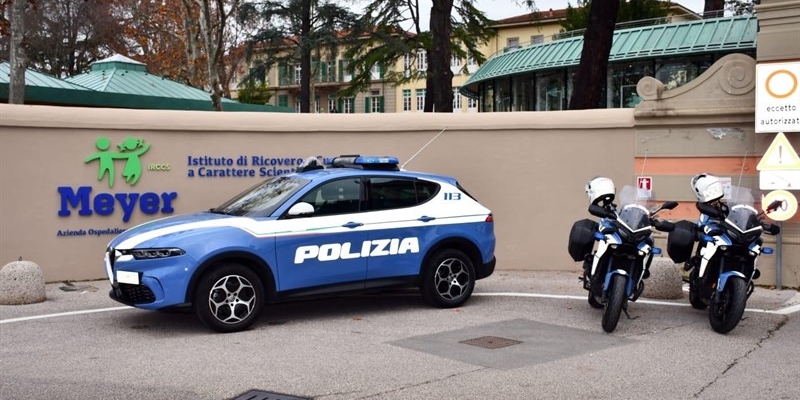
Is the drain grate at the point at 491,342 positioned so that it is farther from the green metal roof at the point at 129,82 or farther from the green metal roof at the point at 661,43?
the green metal roof at the point at 129,82

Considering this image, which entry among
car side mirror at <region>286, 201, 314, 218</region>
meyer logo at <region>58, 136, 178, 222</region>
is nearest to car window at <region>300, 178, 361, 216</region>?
car side mirror at <region>286, 201, 314, 218</region>

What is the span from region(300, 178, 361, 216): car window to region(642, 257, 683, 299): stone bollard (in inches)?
150

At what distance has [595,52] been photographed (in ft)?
51.5

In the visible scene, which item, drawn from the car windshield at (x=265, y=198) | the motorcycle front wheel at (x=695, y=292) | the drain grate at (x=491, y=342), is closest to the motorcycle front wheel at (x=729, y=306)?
the motorcycle front wheel at (x=695, y=292)

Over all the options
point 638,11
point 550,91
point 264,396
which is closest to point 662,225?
point 264,396

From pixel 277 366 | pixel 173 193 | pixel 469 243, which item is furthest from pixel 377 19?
pixel 277 366

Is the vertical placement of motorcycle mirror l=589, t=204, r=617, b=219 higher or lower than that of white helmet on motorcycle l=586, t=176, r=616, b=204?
lower

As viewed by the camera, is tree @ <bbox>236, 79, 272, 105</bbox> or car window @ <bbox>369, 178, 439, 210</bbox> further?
tree @ <bbox>236, 79, 272, 105</bbox>

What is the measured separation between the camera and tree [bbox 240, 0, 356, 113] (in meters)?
31.3

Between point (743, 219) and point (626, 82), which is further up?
point (626, 82)

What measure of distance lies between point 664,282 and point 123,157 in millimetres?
7470

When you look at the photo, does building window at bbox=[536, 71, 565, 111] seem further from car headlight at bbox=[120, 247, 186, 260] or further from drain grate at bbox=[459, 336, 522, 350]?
car headlight at bbox=[120, 247, 186, 260]

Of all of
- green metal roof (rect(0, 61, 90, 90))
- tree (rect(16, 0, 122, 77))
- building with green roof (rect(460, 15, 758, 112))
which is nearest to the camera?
green metal roof (rect(0, 61, 90, 90))

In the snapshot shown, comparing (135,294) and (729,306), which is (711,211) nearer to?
(729,306)
